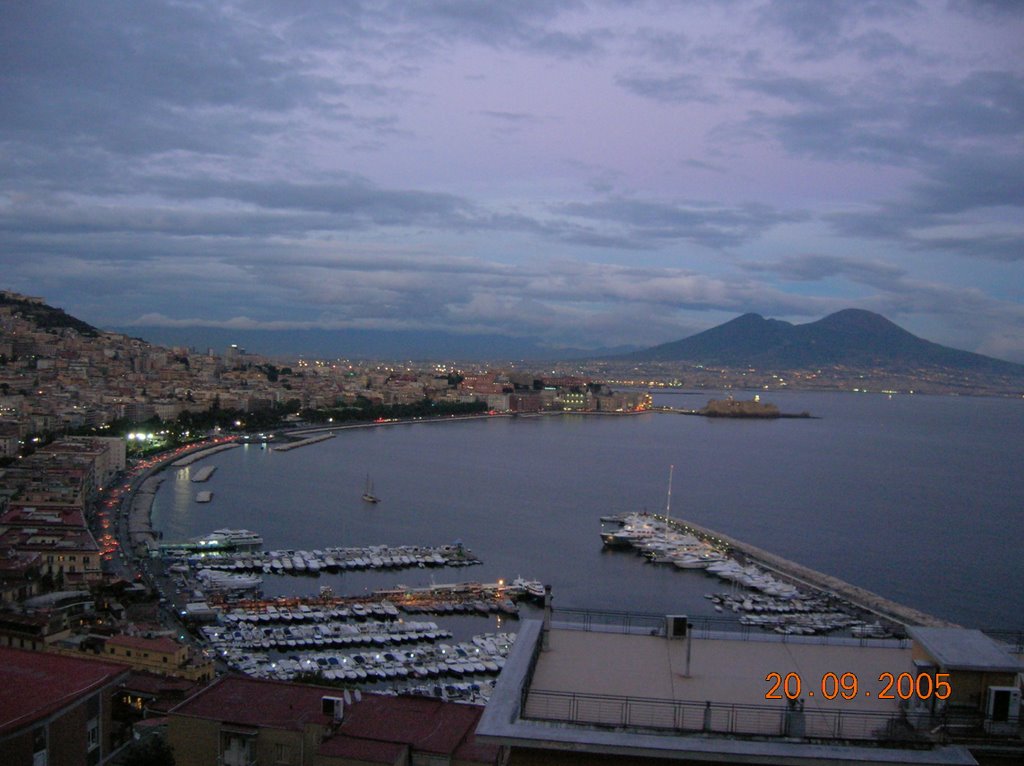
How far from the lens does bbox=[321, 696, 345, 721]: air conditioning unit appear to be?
244 cm

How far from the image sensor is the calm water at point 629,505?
793 cm

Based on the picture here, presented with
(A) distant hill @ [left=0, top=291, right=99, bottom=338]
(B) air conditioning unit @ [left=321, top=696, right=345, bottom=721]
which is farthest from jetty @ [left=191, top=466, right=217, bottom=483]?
(A) distant hill @ [left=0, top=291, right=99, bottom=338]

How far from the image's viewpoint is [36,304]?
31.4 metres

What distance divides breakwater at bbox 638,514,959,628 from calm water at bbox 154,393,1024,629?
12.5 inches

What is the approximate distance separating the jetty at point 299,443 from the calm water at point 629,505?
321 mm

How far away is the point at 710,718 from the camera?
89 cm

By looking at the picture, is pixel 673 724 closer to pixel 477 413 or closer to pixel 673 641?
pixel 673 641

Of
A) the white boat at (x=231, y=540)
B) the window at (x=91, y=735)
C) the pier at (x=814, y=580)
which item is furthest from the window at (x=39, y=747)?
the white boat at (x=231, y=540)

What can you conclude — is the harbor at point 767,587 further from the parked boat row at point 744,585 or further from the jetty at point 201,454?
the jetty at point 201,454

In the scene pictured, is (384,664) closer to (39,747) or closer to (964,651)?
(39,747)

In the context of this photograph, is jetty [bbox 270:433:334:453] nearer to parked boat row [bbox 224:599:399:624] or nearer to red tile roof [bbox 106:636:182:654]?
parked boat row [bbox 224:599:399:624]

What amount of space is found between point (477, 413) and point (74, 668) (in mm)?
26209

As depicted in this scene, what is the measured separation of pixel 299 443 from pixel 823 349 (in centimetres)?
6383

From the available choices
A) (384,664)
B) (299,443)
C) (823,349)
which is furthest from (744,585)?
(823,349)
